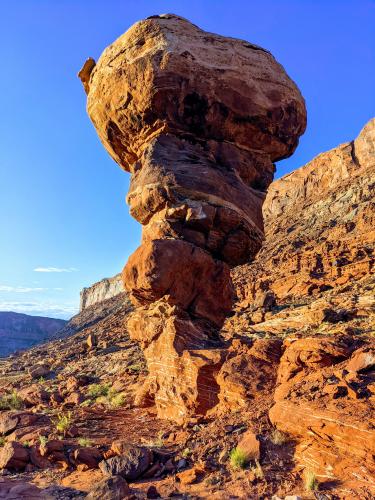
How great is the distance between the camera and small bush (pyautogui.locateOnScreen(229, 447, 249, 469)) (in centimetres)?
548

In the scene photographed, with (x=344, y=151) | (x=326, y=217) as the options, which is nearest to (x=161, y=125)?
(x=326, y=217)

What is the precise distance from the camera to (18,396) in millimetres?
12648

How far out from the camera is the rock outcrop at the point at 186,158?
9695mm

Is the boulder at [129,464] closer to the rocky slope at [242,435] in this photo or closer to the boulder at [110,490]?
the rocky slope at [242,435]

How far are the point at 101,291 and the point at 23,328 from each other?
35.1 meters

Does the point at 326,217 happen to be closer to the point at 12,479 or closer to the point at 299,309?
the point at 299,309

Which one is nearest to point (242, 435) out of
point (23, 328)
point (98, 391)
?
point (98, 391)

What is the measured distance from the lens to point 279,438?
5738mm

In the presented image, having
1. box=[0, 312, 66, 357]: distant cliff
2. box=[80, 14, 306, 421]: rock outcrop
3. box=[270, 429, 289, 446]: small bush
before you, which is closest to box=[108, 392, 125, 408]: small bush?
box=[80, 14, 306, 421]: rock outcrop

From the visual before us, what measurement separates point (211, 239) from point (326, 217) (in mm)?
36869

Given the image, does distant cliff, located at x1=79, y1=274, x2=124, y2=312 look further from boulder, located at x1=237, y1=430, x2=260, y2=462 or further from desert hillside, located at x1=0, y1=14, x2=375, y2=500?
boulder, located at x1=237, y1=430, x2=260, y2=462

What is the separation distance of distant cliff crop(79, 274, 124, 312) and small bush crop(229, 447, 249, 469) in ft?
270

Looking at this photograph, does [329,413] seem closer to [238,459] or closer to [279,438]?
[279,438]

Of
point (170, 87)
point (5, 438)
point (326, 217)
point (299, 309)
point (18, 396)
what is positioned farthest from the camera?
point (326, 217)
